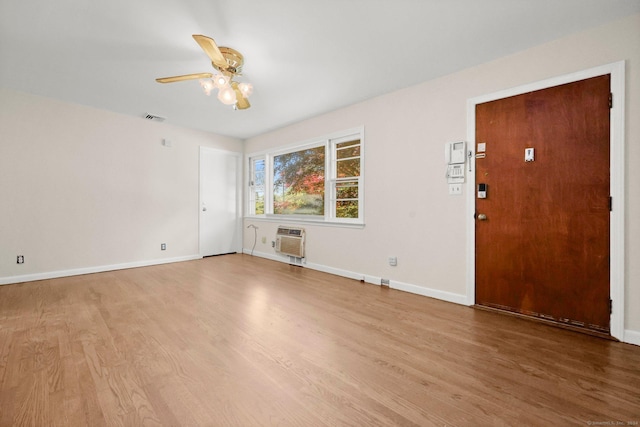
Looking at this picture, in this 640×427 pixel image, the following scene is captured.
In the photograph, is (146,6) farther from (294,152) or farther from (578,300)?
(578,300)

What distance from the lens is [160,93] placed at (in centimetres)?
346

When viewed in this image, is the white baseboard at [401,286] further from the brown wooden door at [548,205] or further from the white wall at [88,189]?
the white wall at [88,189]

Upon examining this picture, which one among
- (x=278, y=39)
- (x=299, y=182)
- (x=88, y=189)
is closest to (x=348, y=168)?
(x=299, y=182)

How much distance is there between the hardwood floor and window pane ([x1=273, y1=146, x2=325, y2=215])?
207 cm

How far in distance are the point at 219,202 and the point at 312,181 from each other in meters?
2.28

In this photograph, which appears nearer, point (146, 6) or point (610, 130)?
point (146, 6)

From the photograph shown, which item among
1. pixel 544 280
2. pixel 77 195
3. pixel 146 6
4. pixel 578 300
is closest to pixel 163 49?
pixel 146 6

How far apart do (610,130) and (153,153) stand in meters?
5.83

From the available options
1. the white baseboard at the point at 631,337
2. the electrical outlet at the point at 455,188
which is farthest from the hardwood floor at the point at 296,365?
the electrical outlet at the point at 455,188

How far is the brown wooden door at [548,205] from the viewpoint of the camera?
7.10 feet

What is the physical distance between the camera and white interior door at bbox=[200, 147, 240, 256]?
5.34 meters

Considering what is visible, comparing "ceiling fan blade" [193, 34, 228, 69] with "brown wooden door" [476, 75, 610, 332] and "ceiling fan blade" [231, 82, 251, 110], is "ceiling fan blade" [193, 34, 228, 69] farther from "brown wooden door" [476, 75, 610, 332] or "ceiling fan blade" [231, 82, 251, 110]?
"brown wooden door" [476, 75, 610, 332]

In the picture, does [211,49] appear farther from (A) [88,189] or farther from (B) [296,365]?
(A) [88,189]

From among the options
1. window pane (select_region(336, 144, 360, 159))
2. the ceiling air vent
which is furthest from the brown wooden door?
the ceiling air vent
